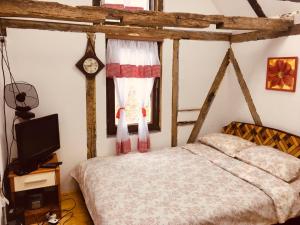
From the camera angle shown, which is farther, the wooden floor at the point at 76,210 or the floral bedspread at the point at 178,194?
the wooden floor at the point at 76,210

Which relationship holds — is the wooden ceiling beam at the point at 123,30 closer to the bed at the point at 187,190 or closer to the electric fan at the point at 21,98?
the electric fan at the point at 21,98

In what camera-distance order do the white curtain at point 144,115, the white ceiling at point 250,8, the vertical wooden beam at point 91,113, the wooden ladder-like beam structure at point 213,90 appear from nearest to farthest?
the white ceiling at point 250,8
the vertical wooden beam at point 91,113
the white curtain at point 144,115
the wooden ladder-like beam structure at point 213,90

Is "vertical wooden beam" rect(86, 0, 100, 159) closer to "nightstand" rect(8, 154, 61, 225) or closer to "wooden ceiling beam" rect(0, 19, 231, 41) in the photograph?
"wooden ceiling beam" rect(0, 19, 231, 41)

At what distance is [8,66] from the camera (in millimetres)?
3072

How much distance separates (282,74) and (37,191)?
124 inches

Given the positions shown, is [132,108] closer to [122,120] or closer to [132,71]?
[122,120]

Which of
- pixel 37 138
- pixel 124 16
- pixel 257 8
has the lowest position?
pixel 37 138

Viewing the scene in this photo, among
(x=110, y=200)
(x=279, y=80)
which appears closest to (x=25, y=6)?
(x=110, y=200)

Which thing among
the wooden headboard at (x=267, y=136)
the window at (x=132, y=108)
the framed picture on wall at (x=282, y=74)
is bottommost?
the wooden headboard at (x=267, y=136)

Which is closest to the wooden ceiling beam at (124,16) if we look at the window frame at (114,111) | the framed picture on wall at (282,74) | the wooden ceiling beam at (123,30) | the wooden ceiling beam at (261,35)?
the wooden ceiling beam at (261,35)

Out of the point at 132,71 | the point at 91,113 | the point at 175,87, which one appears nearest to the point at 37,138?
the point at 91,113

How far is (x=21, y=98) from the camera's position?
2.97m

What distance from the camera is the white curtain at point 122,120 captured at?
363 cm

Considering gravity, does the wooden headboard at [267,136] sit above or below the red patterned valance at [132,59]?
below
